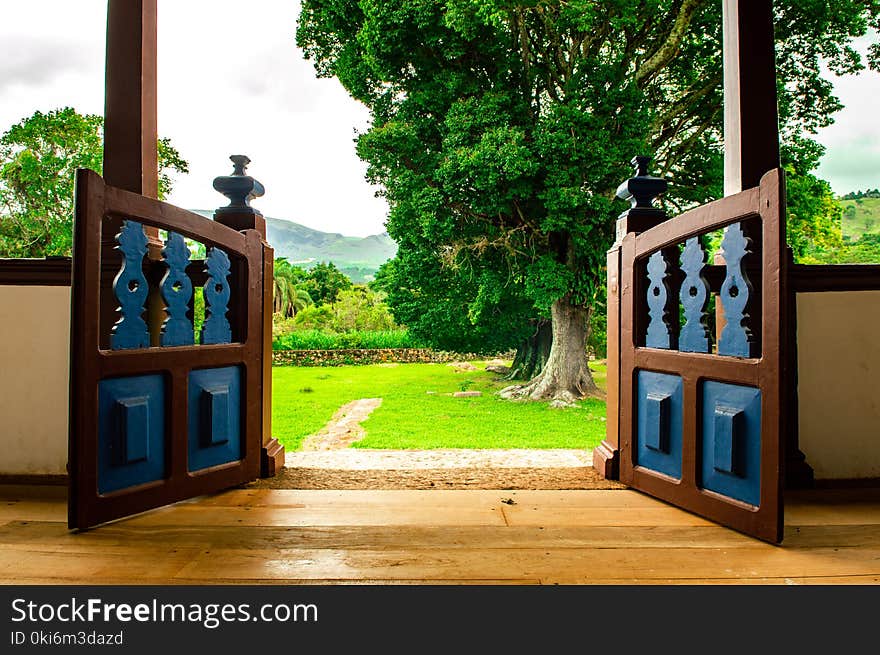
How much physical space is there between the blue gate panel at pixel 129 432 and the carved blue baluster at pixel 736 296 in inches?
67.7

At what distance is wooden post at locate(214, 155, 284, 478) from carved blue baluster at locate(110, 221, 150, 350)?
0.45 metres

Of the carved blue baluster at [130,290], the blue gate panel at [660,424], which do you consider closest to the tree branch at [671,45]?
the blue gate panel at [660,424]

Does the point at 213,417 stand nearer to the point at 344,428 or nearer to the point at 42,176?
the point at 344,428

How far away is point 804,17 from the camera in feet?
21.7

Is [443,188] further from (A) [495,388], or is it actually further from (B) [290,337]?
(B) [290,337]

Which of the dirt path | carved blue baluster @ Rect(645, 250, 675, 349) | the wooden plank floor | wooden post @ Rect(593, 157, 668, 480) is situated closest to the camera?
the wooden plank floor

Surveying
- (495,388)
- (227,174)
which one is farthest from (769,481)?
(495,388)

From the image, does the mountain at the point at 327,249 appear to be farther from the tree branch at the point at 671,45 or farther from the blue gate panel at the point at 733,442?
the blue gate panel at the point at 733,442

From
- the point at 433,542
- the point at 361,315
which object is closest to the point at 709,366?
the point at 433,542

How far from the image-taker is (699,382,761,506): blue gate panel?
4.48ft

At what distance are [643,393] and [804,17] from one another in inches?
303

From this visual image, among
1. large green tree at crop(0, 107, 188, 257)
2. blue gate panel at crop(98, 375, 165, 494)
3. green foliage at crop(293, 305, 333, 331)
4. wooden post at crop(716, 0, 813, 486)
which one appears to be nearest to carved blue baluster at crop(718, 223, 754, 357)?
wooden post at crop(716, 0, 813, 486)

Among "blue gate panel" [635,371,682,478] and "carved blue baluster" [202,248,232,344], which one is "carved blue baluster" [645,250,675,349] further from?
"carved blue baluster" [202,248,232,344]

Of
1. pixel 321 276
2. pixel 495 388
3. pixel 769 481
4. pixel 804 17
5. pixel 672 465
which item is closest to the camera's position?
pixel 769 481
